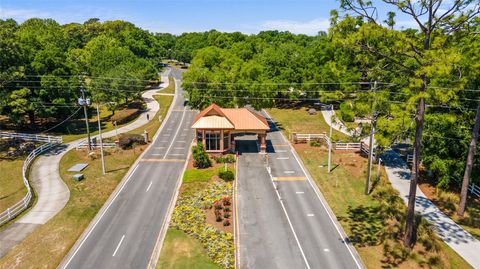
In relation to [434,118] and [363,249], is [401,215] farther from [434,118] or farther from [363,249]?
[434,118]

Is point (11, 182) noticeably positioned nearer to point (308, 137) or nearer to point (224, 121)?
point (224, 121)

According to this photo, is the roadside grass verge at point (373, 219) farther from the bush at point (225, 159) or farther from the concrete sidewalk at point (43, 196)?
the concrete sidewalk at point (43, 196)

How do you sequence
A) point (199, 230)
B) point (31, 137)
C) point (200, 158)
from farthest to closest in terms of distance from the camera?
point (31, 137) < point (200, 158) < point (199, 230)

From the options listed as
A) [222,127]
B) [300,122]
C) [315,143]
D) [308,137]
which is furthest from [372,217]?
[300,122]

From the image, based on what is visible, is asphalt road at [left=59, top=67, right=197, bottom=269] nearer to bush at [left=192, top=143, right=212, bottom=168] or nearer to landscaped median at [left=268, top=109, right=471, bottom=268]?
bush at [left=192, top=143, right=212, bottom=168]

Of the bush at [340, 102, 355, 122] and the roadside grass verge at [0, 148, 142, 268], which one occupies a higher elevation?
the bush at [340, 102, 355, 122]

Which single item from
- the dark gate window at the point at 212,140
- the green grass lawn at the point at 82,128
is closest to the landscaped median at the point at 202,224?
the dark gate window at the point at 212,140

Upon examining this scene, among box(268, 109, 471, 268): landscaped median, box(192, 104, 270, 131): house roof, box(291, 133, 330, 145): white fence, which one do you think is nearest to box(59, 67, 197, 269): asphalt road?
A: box(192, 104, 270, 131): house roof
